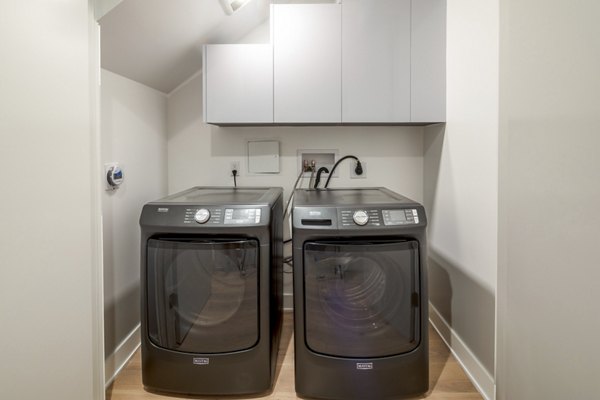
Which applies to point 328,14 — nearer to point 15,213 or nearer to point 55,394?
point 15,213

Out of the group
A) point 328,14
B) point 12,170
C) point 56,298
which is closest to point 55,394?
point 56,298

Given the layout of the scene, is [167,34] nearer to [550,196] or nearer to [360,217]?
[360,217]

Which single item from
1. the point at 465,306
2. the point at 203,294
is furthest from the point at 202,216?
the point at 465,306

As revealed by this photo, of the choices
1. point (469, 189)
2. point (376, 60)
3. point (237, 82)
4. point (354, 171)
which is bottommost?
point (469, 189)

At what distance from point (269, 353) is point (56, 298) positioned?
85 cm

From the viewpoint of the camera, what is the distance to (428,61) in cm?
194

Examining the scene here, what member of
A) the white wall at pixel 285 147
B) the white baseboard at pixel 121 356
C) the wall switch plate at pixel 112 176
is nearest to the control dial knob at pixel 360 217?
the white wall at pixel 285 147

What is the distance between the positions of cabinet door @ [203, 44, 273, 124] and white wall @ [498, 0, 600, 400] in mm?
1286

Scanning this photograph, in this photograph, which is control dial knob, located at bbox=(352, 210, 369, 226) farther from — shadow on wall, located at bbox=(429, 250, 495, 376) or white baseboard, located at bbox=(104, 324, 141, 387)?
white baseboard, located at bbox=(104, 324, 141, 387)

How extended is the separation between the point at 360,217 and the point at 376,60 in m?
0.93

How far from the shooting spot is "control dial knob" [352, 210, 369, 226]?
1.48 meters

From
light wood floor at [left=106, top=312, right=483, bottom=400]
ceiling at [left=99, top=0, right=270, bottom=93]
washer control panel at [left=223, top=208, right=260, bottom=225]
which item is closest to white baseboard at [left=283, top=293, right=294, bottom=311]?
light wood floor at [left=106, top=312, right=483, bottom=400]

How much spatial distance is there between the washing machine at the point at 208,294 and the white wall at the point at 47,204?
0.27 m

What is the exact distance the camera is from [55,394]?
1.06m
